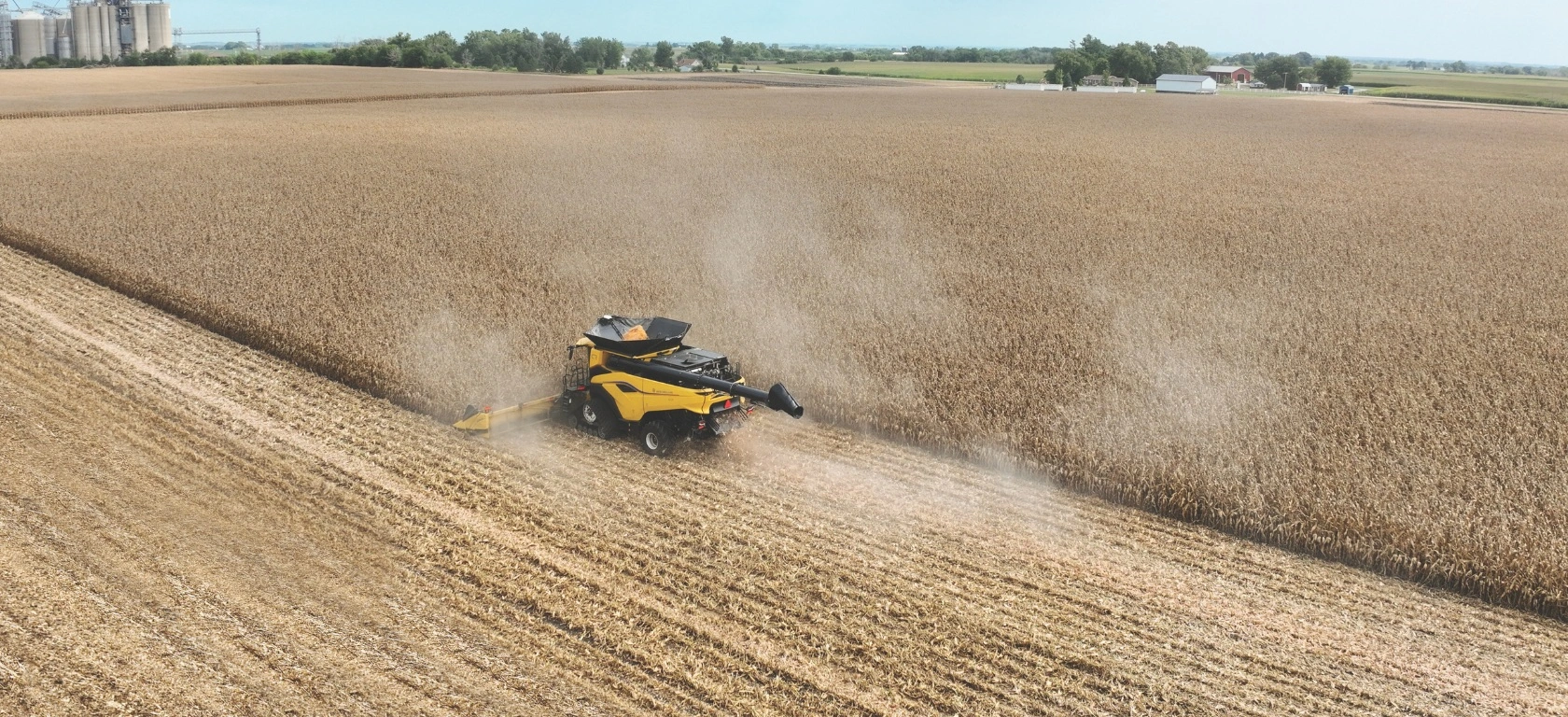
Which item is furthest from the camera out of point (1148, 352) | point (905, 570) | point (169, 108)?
point (169, 108)

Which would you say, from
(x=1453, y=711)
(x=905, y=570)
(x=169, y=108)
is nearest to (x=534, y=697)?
(x=905, y=570)

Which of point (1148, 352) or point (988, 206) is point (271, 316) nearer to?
point (1148, 352)

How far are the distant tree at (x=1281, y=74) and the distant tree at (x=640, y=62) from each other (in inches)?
3095

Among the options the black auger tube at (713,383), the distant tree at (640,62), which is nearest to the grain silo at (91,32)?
the distant tree at (640,62)

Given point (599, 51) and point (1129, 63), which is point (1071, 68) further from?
point (599, 51)

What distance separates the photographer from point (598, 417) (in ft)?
38.4

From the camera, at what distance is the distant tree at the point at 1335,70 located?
135 meters

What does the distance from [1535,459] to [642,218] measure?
17.7m

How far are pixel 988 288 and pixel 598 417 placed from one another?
28.0 feet

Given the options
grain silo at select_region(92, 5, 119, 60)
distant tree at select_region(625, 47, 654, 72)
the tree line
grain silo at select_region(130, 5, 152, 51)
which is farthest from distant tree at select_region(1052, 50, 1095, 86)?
grain silo at select_region(92, 5, 119, 60)

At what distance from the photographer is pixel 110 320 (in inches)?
634

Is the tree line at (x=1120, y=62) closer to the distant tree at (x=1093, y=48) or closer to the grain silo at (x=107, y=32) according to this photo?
the distant tree at (x=1093, y=48)

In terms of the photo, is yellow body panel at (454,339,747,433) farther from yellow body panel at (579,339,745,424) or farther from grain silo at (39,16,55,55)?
grain silo at (39,16,55,55)

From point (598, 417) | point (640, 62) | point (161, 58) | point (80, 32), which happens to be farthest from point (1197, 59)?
point (80, 32)
